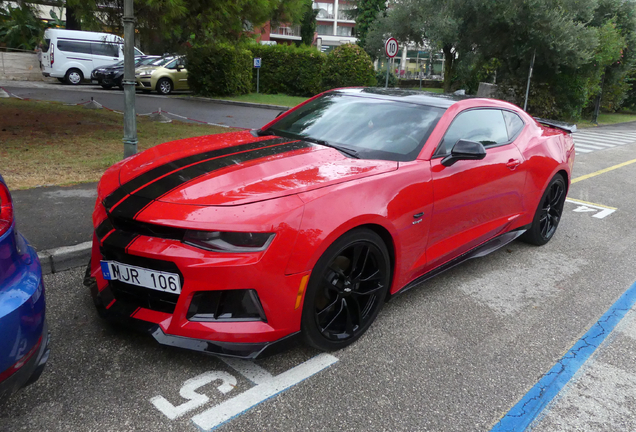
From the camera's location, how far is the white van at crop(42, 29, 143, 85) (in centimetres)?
2200

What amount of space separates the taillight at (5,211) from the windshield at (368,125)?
80.8 inches

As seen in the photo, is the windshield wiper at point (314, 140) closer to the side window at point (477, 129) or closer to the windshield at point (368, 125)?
the windshield at point (368, 125)

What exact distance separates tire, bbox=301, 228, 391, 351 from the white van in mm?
22127

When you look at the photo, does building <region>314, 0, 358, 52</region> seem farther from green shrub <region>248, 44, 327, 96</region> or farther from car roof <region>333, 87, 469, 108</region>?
car roof <region>333, 87, 469, 108</region>

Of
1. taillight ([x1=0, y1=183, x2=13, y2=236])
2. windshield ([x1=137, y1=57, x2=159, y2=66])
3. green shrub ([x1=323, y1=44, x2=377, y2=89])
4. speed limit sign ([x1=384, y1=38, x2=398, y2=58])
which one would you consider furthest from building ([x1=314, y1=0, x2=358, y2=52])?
taillight ([x1=0, y1=183, x2=13, y2=236])

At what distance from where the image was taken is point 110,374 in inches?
103

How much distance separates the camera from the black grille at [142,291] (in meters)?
2.47

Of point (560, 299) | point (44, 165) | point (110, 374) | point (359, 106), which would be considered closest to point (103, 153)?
Result: point (44, 165)

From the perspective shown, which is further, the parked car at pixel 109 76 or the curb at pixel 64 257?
the parked car at pixel 109 76

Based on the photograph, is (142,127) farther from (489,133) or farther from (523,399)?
(523,399)

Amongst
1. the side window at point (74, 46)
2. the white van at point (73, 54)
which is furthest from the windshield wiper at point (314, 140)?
the side window at point (74, 46)

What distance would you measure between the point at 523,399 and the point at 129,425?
6.45 feet

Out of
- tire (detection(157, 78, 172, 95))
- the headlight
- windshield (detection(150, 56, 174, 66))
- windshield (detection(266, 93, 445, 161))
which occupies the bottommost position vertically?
the headlight

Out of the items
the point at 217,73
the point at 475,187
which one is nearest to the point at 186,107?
the point at 217,73
